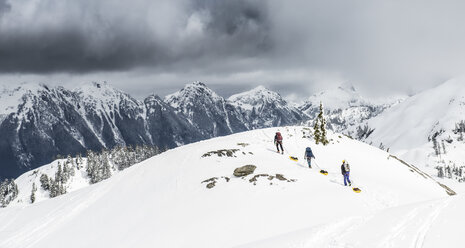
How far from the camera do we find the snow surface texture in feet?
54.3

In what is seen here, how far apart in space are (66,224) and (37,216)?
248 inches

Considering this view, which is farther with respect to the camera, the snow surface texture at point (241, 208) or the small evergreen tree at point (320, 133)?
the small evergreen tree at point (320, 133)

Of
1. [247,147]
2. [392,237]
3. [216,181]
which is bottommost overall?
[392,237]

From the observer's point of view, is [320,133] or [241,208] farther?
[320,133]

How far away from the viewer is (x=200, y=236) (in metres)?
20.1

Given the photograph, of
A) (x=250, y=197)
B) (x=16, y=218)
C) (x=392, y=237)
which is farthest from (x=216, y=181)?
(x=16, y=218)

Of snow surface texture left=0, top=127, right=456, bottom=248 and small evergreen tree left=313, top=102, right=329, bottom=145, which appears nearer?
snow surface texture left=0, top=127, right=456, bottom=248

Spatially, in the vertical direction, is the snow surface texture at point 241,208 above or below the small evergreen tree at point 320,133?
below

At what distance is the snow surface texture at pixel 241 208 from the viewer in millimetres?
16562

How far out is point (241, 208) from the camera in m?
23.3

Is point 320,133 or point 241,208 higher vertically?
point 320,133

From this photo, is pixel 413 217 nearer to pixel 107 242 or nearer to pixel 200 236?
pixel 200 236

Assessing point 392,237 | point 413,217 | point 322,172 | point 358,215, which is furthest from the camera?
point 322,172

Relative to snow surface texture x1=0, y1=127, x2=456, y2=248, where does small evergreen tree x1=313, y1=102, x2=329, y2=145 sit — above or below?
above
